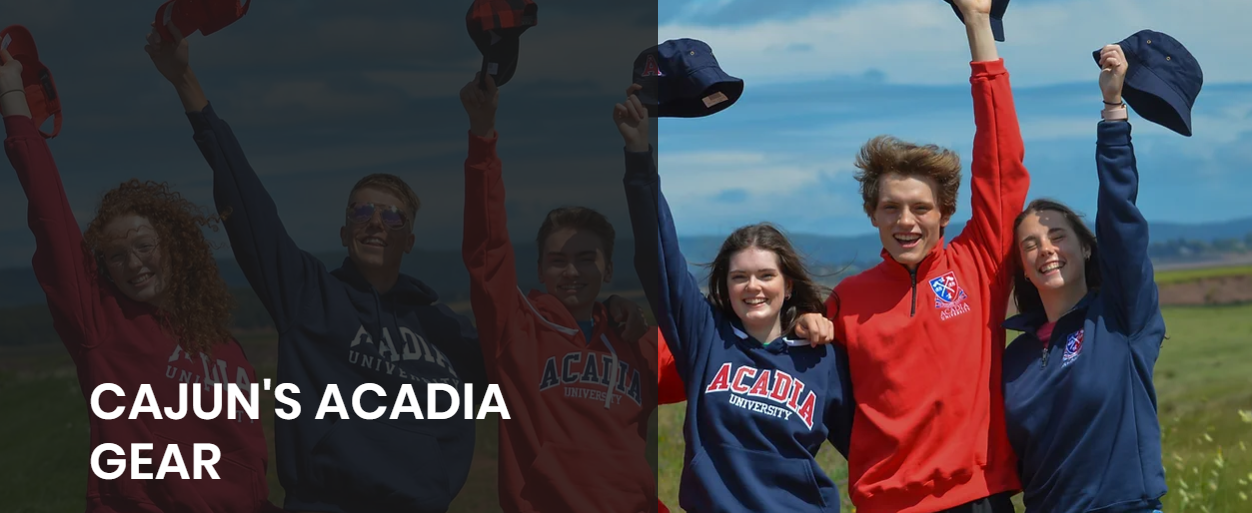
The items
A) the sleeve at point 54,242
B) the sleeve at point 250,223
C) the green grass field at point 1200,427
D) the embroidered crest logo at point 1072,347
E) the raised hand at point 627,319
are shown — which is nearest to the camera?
the embroidered crest logo at point 1072,347

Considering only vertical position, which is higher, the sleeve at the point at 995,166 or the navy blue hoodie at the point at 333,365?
the sleeve at the point at 995,166

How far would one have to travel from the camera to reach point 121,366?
14.9 ft

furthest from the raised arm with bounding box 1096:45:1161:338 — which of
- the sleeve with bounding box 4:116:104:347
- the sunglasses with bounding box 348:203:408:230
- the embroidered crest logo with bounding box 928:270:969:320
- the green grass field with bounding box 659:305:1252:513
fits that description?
the sleeve with bounding box 4:116:104:347

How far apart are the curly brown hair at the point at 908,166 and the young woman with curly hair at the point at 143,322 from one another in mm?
2632

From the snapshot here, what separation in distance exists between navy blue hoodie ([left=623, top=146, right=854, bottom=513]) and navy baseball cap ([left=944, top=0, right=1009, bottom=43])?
1451 mm

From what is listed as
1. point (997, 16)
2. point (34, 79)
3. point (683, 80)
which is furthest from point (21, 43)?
point (997, 16)

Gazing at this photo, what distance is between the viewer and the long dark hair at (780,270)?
464 cm

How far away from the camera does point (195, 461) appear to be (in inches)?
180

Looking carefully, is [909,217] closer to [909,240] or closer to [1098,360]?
[909,240]

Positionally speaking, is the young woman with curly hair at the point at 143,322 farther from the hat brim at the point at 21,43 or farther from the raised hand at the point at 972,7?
the raised hand at the point at 972,7

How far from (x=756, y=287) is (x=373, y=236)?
61.4 inches

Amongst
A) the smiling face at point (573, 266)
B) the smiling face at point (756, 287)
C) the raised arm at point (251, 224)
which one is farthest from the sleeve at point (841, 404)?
the raised arm at point (251, 224)

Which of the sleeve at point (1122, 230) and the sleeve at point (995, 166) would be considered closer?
the sleeve at point (1122, 230)

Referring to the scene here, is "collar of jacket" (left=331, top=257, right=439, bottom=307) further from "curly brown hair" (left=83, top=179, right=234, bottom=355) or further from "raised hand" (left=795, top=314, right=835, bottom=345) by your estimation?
"raised hand" (left=795, top=314, right=835, bottom=345)
